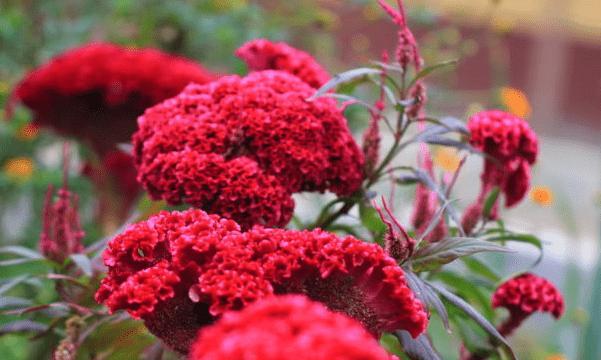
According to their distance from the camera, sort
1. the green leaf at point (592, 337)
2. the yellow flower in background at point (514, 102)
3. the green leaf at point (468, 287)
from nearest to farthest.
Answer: the green leaf at point (468, 287) < the green leaf at point (592, 337) < the yellow flower in background at point (514, 102)

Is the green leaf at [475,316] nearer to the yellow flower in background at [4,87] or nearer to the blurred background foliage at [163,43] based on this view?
the blurred background foliage at [163,43]

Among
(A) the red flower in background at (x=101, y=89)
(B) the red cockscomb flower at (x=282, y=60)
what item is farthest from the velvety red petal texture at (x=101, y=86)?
(B) the red cockscomb flower at (x=282, y=60)

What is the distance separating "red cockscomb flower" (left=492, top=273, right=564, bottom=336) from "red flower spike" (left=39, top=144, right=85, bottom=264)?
0.33 m

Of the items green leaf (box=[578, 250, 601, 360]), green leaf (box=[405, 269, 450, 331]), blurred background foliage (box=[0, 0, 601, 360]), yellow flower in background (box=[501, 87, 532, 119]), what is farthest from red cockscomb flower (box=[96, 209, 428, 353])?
yellow flower in background (box=[501, 87, 532, 119])

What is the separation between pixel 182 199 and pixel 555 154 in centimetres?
252

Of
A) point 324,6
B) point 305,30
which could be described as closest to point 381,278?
point 305,30

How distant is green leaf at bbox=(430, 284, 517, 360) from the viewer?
0.52 meters

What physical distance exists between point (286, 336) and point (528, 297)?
361mm

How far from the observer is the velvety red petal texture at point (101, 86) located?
37.3 inches

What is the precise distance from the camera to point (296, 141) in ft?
1.95

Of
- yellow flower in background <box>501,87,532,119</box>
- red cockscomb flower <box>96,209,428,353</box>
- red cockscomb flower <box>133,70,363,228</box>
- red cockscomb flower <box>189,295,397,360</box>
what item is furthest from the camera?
yellow flower in background <box>501,87,532,119</box>

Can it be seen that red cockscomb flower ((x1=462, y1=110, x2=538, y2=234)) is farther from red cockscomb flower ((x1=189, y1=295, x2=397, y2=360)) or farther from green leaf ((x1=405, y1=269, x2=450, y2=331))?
red cockscomb flower ((x1=189, y1=295, x2=397, y2=360))

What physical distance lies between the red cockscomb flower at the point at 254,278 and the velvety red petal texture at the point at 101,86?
501mm

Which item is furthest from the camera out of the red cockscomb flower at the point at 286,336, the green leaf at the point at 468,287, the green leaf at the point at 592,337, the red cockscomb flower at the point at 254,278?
the green leaf at the point at 592,337
